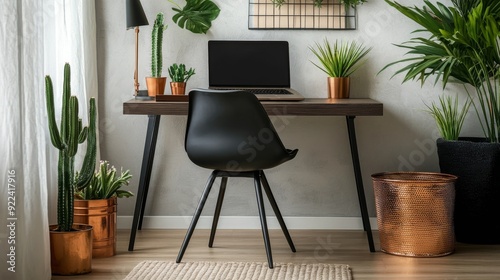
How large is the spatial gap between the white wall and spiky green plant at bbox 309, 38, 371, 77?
0.13 ft

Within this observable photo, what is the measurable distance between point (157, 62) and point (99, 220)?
96 cm

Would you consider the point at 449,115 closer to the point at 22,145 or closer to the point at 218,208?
the point at 218,208

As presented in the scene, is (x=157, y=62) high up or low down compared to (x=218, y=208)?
up

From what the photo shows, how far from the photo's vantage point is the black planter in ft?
13.5

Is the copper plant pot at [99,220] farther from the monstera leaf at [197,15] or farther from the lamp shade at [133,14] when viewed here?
the monstera leaf at [197,15]

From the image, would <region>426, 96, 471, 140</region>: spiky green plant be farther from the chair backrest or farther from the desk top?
the chair backrest

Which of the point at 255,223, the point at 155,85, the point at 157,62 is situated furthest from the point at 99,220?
the point at 255,223

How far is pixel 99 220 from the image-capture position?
383 cm

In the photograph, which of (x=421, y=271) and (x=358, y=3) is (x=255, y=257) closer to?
(x=421, y=271)

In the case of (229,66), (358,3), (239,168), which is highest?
(358,3)

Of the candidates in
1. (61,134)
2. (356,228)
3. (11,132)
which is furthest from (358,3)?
(11,132)

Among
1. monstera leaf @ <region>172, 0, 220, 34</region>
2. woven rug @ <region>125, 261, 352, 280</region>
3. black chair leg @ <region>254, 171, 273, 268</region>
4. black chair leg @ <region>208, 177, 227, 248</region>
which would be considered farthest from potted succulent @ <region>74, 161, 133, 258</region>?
monstera leaf @ <region>172, 0, 220, 34</region>

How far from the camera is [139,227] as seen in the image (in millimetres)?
4574

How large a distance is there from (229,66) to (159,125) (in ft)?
1.78
